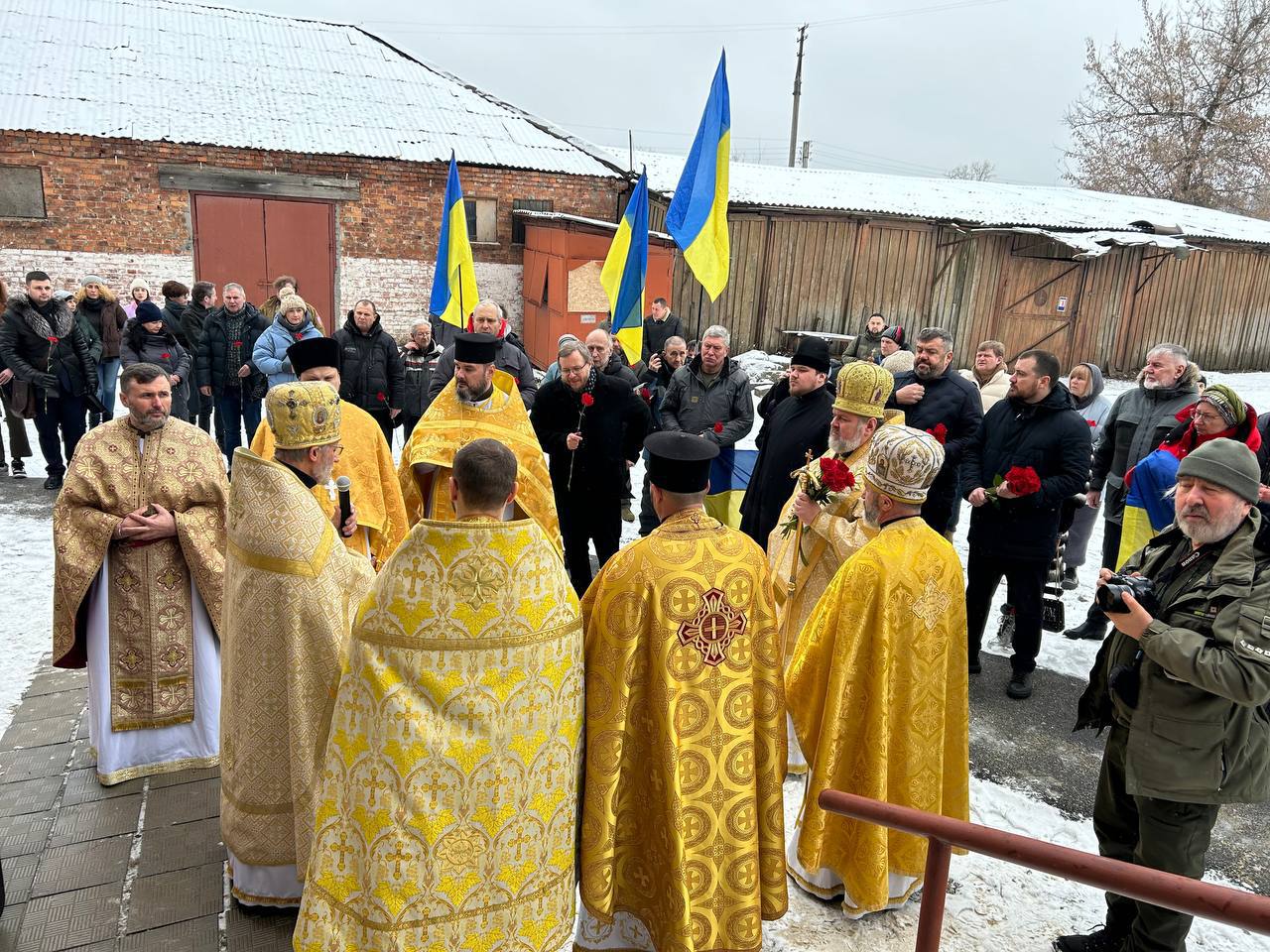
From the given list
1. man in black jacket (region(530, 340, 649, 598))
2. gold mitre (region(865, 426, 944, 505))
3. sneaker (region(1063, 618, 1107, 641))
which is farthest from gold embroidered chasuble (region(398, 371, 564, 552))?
sneaker (region(1063, 618, 1107, 641))

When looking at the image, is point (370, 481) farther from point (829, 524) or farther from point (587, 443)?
point (829, 524)

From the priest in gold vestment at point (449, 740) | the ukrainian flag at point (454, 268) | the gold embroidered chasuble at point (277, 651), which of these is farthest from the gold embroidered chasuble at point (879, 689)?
the ukrainian flag at point (454, 268)

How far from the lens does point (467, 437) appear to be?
5.10m

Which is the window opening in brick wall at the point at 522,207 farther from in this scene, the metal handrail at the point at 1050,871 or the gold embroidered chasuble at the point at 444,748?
the metal handrail at the point at 1050,871

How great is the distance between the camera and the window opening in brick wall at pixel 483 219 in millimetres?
17297

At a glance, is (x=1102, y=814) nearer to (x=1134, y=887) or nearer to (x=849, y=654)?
(x=849, y=654)

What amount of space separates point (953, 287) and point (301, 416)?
59.4 feet

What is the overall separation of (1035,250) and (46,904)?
1996 cm

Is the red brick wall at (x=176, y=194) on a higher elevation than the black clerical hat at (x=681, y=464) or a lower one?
higher

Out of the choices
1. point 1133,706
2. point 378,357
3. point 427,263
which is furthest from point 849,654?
point 427,263

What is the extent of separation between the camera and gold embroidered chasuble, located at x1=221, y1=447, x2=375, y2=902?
9.87ft

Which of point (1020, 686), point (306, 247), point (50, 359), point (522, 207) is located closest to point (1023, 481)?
point (1020, 686)

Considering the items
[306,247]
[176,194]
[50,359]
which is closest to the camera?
[50,359]

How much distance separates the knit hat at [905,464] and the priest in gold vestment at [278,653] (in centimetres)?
199
